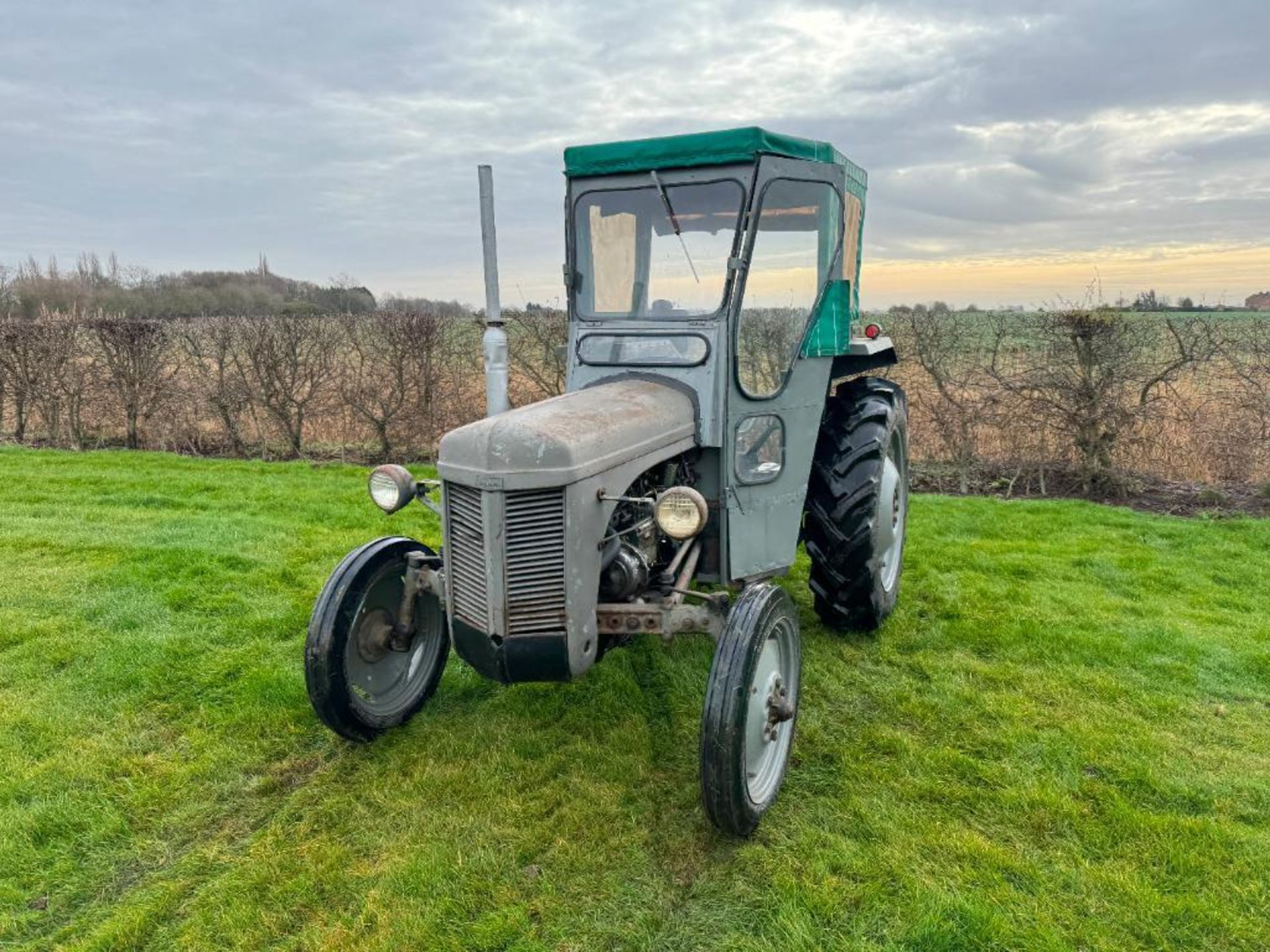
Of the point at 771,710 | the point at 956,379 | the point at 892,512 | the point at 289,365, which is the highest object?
the point at 289,365

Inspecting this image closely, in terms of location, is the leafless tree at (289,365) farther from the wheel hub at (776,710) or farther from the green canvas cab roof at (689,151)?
the wheel hub at (776,710)

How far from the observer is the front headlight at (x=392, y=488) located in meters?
3.08

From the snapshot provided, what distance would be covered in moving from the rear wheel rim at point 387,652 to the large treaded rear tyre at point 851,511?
6.10ft

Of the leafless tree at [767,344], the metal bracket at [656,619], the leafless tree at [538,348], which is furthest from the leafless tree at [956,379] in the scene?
the metal bracket at [656,619]

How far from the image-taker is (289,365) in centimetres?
980

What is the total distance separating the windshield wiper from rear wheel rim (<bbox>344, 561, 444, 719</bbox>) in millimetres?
Result: 1750

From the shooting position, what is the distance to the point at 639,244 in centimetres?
368

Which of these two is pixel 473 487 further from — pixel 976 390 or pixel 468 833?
pixel 976 390

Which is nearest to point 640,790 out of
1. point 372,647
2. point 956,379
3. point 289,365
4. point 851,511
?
point 372,647

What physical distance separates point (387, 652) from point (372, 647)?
10cm

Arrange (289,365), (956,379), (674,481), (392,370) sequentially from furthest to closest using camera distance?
(289,365), (392,370), (956,379), (674,481)

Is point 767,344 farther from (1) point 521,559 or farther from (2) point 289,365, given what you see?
(2) point 289,365

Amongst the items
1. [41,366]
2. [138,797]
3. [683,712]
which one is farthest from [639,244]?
[41,366]

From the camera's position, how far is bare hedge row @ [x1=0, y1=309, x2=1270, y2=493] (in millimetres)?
7340
